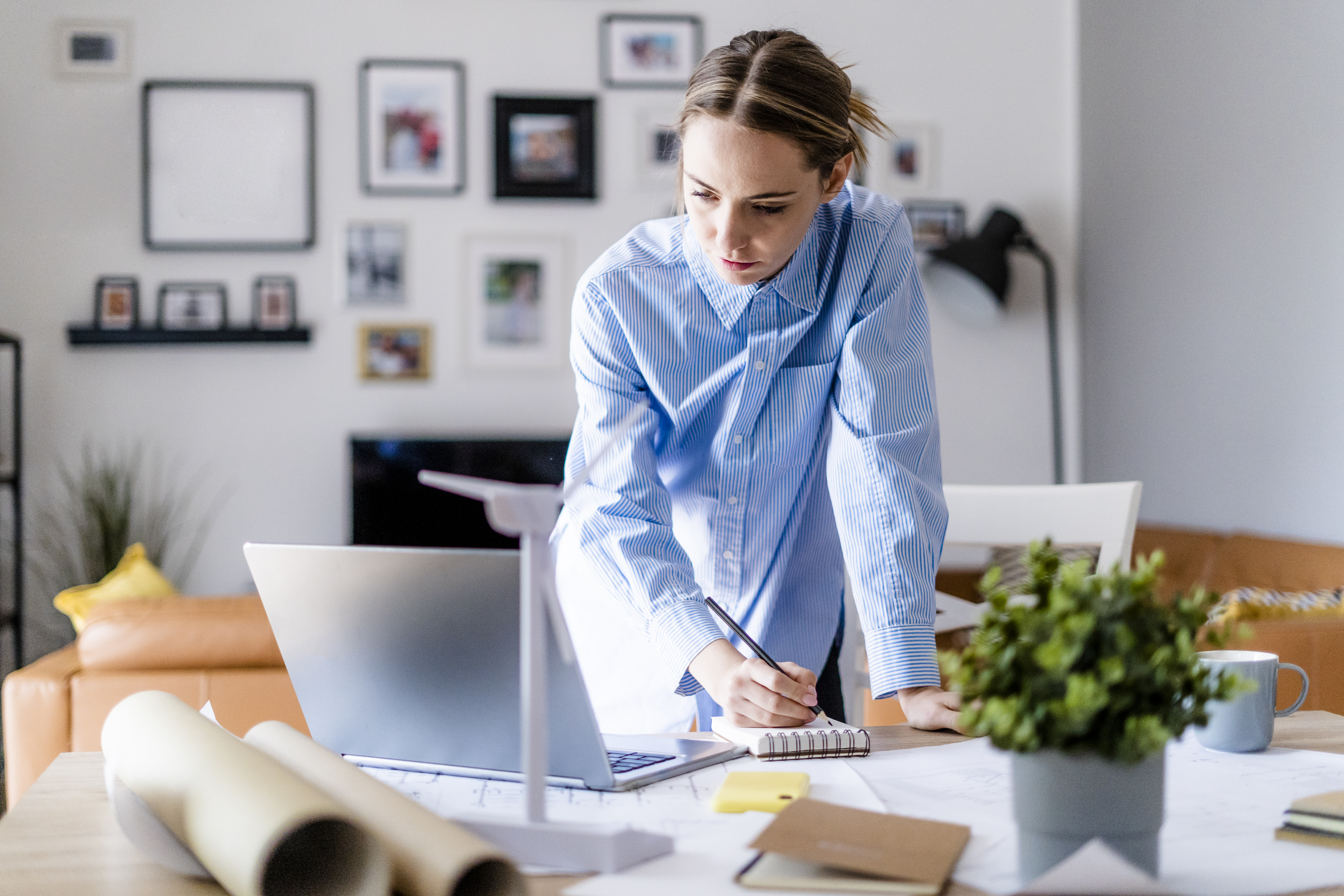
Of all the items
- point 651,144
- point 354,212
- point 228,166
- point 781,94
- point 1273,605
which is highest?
point 651,144

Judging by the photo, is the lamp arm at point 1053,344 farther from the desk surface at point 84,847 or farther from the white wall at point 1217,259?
the desk surface at point 84,847

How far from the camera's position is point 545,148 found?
4262 mm

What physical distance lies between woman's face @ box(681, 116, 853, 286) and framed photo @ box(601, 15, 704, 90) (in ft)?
10.9

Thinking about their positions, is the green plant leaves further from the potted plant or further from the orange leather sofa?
the orange leather sofa

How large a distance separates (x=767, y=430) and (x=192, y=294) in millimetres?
3480

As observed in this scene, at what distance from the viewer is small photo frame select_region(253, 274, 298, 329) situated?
13.6 feet

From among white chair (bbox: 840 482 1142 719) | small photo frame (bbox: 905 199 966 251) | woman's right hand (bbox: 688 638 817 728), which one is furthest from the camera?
small photo frame (bbox: 905 199 966 251)

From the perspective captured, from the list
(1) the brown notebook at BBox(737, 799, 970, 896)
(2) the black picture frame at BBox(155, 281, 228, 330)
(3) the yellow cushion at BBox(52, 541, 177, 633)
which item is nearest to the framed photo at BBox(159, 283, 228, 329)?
(2) the black picture frame at BBox(155, 281, 228, 330)

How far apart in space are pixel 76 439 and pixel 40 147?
1.08 metres

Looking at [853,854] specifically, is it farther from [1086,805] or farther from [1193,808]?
[1193,808]

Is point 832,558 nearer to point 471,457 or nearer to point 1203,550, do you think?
point 1203,550

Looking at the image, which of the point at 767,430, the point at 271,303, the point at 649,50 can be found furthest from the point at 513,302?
the point at 767,430

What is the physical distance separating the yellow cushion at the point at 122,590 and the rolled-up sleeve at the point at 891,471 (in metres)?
1.59

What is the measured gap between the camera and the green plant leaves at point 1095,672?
57 centimetres
